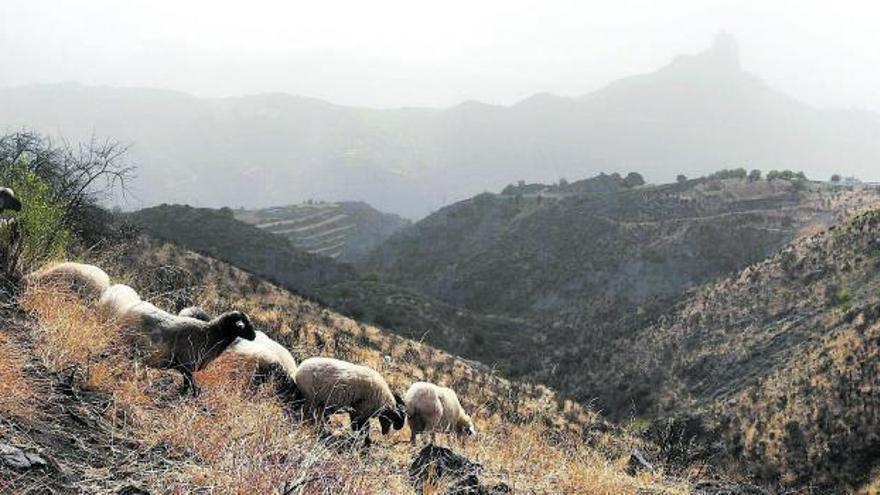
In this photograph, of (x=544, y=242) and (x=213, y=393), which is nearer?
(x=213, y=393)

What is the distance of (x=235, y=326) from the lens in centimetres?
736

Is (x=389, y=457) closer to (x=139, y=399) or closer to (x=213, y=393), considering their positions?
(x=213, y=393)

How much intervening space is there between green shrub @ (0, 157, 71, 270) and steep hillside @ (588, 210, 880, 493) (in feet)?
76.7

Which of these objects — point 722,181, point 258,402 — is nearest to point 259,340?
point 258,402

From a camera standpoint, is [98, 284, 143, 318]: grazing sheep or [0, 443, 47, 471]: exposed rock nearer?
[0, 443, 47, 471]: exposed rock

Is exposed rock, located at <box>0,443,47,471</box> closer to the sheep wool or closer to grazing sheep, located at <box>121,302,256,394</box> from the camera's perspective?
grazing sheep, located at <box>121,302,256,394</box>

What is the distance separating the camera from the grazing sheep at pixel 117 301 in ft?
24.3

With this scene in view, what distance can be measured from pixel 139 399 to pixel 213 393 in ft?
2.18

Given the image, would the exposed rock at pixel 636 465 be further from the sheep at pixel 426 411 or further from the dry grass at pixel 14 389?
the dry grass at pixel 14 389

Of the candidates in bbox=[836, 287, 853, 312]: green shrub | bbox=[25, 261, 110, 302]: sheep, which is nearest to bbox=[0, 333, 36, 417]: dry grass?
bbox=[25, 261, 110, 302]: sheep

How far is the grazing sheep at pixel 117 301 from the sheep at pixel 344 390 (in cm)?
206

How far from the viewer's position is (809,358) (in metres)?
36.2

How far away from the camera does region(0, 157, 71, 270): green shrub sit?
9772mm

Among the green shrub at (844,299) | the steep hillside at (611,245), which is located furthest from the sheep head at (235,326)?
the steep hillside at (611,245)
